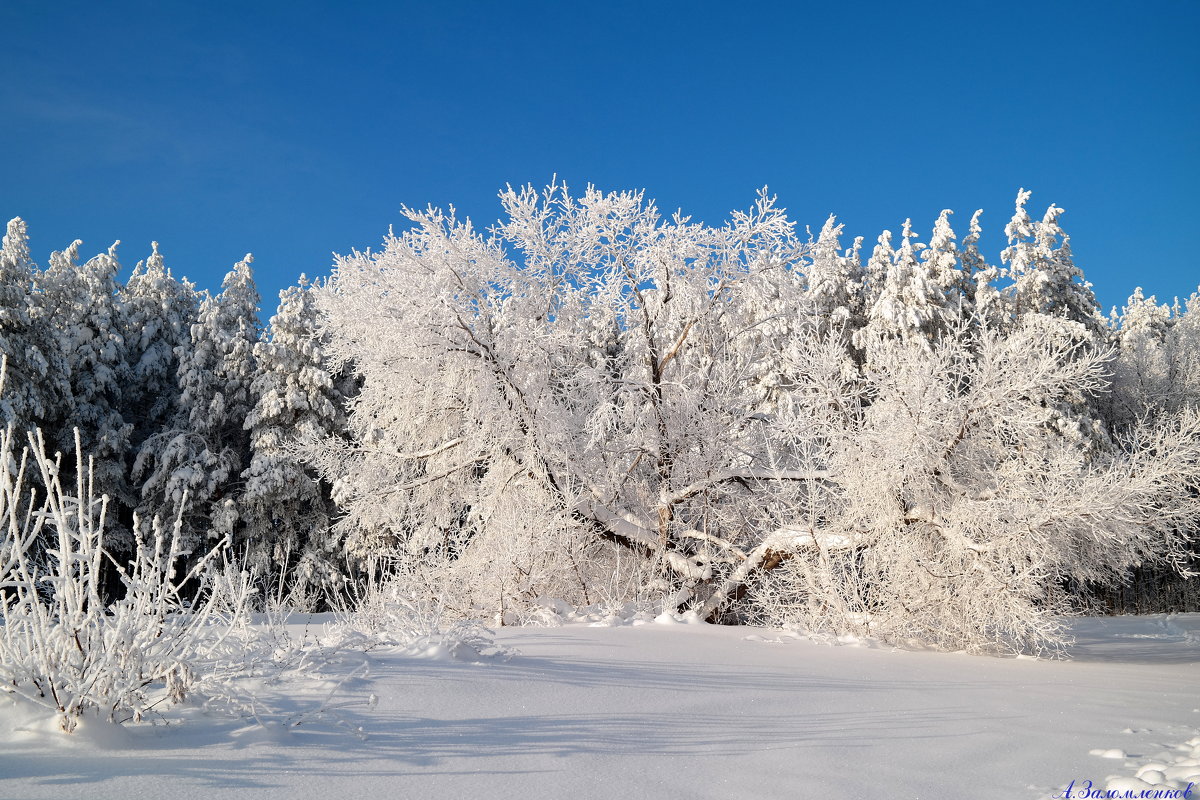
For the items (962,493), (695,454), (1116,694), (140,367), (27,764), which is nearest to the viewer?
(27,764)

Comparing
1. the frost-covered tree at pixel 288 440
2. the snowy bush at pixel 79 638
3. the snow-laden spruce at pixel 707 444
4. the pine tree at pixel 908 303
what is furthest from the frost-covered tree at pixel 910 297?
the snowy bush at pixel 79 638

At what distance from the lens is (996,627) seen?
26.3 ft

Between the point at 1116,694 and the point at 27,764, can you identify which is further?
the point at 1116,694

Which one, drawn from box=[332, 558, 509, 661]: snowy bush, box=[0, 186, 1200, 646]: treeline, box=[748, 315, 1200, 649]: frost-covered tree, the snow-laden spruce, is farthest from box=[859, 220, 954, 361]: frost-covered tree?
box=[332, 558, 509, 661]: snowy bush

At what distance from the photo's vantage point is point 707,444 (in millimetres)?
11031

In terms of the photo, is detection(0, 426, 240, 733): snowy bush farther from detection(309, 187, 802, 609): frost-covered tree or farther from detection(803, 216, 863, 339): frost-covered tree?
detection(803, 216, 863, 339): frost-covered tree

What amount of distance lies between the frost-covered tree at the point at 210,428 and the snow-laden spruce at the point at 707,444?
33.2ft

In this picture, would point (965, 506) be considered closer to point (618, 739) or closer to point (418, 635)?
point (418, 635)

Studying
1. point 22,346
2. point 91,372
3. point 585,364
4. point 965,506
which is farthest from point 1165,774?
point 91,372

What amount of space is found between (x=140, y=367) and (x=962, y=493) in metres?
23.4

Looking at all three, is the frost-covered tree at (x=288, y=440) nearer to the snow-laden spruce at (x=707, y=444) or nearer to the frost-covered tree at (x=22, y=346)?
the frost-covered tree at (x=22, y=346)

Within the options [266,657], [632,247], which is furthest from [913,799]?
[632,247]

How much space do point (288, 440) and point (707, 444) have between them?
14.7 metres

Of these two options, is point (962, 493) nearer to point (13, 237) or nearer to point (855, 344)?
point (855, 344)
